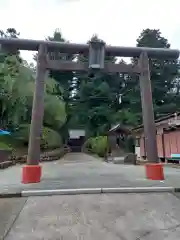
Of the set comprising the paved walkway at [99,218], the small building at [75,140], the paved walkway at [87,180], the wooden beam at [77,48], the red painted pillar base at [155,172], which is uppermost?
the small building at [75,140]

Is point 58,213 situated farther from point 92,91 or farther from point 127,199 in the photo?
point 92,91

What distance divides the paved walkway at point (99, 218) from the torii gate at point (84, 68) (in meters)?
2.13

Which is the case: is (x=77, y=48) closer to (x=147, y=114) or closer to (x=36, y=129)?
(x=36, y=129)

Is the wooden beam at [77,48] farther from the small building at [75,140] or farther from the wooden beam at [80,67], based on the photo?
the small building at [75,140]

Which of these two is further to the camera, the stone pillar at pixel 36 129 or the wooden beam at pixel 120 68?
the wooden beam at pixel 120 68

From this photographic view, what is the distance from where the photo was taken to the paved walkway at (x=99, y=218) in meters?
3.90

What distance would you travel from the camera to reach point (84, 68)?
870cm

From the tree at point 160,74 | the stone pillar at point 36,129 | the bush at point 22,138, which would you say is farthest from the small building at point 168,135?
the tree at point 160,74

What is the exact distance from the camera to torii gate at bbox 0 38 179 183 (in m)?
7.90

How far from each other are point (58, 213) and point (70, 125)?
110 ft

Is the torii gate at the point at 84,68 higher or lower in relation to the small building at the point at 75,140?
lower

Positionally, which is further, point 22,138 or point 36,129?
point 22,138

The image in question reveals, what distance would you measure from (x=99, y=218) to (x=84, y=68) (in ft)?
17.6

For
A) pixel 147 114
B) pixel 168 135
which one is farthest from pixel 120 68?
pixel 168 135
